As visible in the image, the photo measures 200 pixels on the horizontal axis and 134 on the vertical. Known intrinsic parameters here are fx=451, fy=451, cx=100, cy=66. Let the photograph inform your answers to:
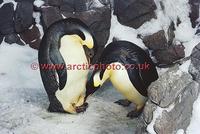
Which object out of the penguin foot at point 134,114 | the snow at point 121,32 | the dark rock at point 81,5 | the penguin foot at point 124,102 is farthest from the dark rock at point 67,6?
the penguin foot at point 134,114

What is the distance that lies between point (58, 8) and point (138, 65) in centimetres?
83

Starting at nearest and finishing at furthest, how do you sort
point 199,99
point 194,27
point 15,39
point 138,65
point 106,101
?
point 199,99, point 138,65, point 106,101, point 194,27, point 15,39

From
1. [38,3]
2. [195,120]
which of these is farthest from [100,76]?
[38,3]

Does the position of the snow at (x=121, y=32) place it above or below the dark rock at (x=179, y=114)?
below

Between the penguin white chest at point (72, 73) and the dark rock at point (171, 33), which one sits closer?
the penguin white chest at point (72, 73)

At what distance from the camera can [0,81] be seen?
2641mm

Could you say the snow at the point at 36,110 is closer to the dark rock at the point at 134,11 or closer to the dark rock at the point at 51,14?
the dark rock at the point at 51,14

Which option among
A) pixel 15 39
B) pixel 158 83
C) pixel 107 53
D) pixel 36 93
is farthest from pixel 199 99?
pixel 15 39

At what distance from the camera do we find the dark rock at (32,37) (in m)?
2.91

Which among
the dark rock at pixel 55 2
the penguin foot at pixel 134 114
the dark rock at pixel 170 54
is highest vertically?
the dark rock at pixel 55 2

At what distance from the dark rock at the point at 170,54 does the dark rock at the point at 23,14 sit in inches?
32.3

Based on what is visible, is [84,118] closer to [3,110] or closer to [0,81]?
[3,110]

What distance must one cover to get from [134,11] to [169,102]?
3.35ft

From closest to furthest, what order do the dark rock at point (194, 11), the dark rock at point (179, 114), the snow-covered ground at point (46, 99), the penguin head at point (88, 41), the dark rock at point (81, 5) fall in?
the dark rock at point (179, 114)
the snow-covered ground at point (46, 99)
the penguin head at point (88, 41)
the dark rock at point (194, 11)
the dark rock at point (81, 5)
